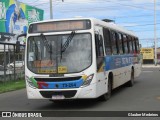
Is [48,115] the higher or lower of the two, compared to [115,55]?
lower

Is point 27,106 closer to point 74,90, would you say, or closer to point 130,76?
point 74,90

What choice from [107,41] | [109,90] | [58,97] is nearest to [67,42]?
[58,97]

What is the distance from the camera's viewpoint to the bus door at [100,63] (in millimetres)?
13734

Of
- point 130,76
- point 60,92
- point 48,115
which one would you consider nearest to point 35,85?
point 60,92

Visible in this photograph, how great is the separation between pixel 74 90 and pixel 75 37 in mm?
1804

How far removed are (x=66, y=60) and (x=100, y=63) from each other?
1337 mm

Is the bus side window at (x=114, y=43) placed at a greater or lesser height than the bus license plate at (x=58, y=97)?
greater

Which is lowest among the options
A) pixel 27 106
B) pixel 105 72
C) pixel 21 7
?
pixel 27 106

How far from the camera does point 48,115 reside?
12.0m

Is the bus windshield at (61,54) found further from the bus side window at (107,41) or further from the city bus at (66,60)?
the bus side window at (107,41)

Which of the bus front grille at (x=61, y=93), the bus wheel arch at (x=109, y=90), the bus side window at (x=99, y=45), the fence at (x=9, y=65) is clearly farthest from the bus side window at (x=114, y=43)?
the fence at (x=9, y=65)

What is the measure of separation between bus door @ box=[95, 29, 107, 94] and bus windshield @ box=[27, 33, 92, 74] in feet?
1.71

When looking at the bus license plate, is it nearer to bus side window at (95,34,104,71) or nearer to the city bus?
the city bus

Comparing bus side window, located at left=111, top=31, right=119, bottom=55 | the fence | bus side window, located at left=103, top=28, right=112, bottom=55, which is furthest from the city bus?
the fence
